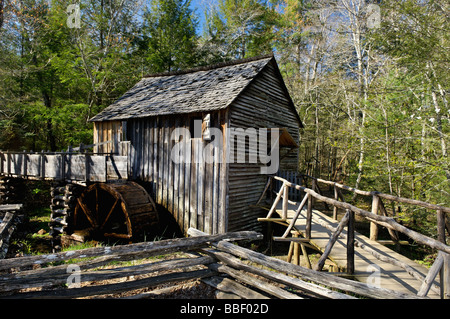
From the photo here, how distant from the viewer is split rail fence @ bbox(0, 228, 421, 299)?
334cm

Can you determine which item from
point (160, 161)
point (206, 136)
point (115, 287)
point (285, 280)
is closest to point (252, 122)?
point (206, 136)

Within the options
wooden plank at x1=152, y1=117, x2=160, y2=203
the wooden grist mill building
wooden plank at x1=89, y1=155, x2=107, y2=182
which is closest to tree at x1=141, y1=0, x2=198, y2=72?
the wooden grist mill building

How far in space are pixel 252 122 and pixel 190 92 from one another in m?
2.97

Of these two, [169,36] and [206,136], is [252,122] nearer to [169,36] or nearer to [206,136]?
[206,136]

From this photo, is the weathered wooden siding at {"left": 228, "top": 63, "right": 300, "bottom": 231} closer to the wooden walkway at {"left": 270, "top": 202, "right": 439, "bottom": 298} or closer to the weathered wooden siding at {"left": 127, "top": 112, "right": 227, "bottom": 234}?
the weathered wooden siding at {"left": 127, "top": 112, "right": 227, "bottom": 234}

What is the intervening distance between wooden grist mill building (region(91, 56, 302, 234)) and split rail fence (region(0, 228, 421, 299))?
3.57 m

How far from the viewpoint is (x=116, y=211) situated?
11.8m

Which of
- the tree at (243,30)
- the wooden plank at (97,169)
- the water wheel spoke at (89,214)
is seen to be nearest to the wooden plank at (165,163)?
the wooden plank at (97,169)

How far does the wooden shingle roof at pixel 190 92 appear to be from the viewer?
885cm

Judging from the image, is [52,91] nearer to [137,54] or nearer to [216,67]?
[137,54]

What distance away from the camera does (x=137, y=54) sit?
21344mm

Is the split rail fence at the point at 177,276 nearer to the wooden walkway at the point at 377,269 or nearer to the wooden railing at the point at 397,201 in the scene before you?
the wooden walkway at the point at 377,269
